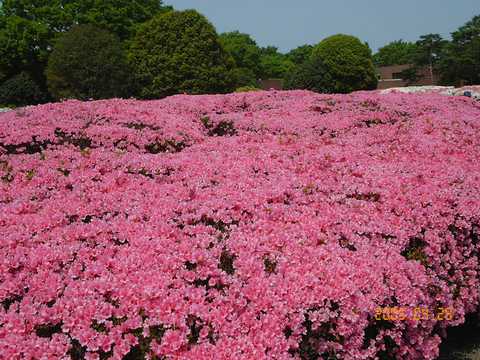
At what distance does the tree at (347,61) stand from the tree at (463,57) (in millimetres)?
22399

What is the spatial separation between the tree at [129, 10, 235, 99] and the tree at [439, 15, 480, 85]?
32.2 metres

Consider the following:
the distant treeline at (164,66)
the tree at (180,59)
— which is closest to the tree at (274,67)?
the distant treeline at (164,66)

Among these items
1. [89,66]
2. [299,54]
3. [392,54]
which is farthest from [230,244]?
[392,54]

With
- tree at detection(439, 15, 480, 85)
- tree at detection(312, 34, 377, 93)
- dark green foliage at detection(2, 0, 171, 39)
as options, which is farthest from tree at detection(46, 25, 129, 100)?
tree at detection(439, 15, 480, 85)

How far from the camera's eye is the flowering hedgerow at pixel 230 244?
3.04 m

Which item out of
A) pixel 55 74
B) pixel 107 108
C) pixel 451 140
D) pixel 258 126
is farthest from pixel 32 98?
pixel 451 140

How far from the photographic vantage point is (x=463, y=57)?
4497 cm

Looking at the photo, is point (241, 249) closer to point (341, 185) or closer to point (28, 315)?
point (28, 315)

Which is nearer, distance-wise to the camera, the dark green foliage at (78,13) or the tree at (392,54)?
the dark green foliage at (78,13)

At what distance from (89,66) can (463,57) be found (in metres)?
37.7

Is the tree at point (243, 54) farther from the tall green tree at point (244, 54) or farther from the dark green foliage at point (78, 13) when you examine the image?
the dark green foliage at point (78, 13)

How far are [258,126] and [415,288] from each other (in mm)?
5406
